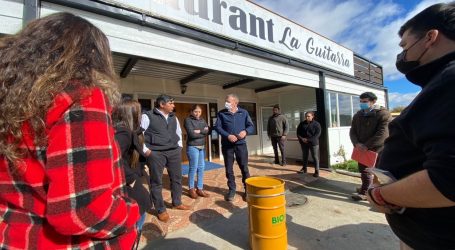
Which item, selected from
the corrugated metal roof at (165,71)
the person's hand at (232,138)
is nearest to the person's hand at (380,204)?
the person's hand at (232,138)

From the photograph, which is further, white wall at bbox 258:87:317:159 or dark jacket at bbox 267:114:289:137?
white wall at bbox 258:87:317:159

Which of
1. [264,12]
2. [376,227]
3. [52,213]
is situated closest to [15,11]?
[52,213]

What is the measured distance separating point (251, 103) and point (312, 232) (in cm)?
714

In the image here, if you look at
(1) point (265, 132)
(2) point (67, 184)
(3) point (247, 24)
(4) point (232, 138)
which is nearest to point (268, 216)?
(4) point (232, 138)

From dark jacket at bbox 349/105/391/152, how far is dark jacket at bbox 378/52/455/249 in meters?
3.30

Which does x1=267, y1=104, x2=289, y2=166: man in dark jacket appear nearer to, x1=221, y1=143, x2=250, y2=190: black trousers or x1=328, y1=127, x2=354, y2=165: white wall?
x1=328, y1=127, x2=354, y2=165: white wall

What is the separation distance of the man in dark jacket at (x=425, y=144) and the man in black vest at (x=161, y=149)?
3037 mm

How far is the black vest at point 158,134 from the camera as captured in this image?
3.82m

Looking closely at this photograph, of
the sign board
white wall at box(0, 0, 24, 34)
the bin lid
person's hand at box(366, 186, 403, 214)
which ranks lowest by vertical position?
the bin lid

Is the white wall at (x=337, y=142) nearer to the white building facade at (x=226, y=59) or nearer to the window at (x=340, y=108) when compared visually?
the white building facade at (x=226, y=59)

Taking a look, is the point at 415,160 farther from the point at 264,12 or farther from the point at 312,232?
the point at 264,12

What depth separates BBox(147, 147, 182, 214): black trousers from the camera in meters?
3.69

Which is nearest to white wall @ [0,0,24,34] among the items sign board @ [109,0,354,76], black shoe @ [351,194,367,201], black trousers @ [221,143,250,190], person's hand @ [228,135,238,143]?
sign board @ [109,0,354,76]

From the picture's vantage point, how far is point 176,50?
399cm
